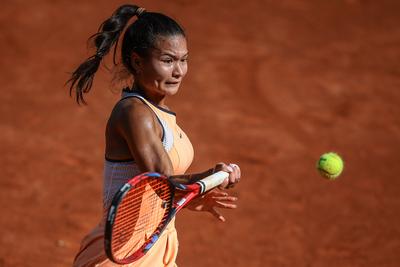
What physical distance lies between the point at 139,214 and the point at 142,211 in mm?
23

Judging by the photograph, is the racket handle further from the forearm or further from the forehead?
the forehead

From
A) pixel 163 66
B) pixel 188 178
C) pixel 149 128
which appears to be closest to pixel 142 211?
pixel 188 178

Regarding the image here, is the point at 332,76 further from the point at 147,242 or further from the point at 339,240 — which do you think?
the point at 147,242

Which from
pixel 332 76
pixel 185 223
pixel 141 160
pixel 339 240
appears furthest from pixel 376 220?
pixel 141 160

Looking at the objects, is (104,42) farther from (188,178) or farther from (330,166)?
(330,166)

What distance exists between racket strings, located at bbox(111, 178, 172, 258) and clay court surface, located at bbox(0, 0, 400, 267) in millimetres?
1013

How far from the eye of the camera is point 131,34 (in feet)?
11.5

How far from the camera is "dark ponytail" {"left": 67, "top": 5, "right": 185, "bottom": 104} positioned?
342 centimetres

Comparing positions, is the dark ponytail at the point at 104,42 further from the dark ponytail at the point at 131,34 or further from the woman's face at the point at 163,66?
the woman's face at the point at 163,66

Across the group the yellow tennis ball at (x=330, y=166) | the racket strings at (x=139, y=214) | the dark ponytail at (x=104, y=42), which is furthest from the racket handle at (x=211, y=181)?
the yellow tennis ball at (x=330, y=166)

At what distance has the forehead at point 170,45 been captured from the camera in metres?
3.41

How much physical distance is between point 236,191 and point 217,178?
3922 millimetres

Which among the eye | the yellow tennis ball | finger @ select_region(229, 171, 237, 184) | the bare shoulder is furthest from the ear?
the yellow tennis ball

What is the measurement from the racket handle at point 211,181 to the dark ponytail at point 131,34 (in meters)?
0.67
